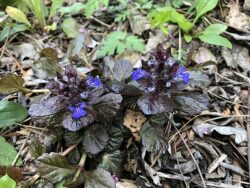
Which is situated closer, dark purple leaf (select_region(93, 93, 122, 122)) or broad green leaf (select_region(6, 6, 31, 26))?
dark purple leaf (select_region(93, 93, 122, 122))

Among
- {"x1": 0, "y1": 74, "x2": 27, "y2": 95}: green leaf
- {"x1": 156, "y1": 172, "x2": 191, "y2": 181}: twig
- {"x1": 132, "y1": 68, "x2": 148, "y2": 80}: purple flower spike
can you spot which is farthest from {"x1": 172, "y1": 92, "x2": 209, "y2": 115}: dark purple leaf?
{"x1": 0, "y1": 74, "x2": 27, "y2": 95}: green leaf

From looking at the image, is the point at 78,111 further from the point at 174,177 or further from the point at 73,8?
the point at 73,8

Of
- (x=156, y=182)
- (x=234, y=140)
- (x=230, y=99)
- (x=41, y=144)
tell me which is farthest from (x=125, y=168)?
(x=230, y=99)

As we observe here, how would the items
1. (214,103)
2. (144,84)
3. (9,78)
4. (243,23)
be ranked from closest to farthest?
(144,84), (9,78), (214,103), (243,23)

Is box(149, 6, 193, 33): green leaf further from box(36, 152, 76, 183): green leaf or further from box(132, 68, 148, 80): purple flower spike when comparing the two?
box(36, 152, 76, 183): green leaf

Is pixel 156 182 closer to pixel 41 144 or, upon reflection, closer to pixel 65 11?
pixel 41 144

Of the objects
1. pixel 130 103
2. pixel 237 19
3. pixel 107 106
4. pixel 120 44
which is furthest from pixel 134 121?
pixel 237 19

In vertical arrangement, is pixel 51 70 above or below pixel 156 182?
above
